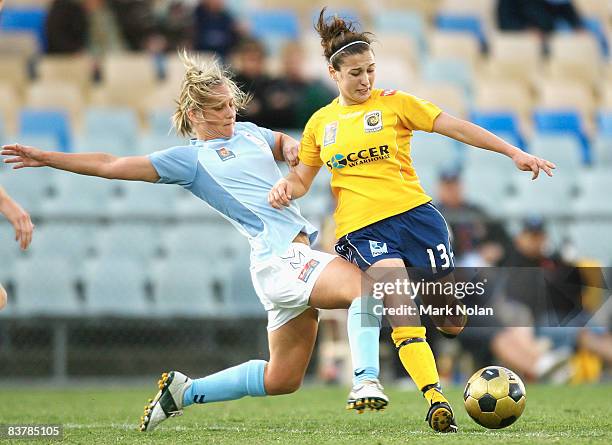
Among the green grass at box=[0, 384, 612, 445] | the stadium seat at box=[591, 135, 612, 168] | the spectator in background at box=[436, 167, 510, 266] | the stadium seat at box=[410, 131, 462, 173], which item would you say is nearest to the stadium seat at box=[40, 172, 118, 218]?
the green grass at box=[0, 384, 612, 445]

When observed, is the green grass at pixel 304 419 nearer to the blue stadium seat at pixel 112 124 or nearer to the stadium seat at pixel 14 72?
the blue stadium seat at pixel 112 124

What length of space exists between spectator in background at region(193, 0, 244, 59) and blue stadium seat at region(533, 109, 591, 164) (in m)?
3.72

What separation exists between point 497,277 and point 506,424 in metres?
4.57

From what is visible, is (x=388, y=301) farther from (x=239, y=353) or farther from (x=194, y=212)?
(x=194, y=212)

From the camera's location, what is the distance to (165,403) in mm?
6086

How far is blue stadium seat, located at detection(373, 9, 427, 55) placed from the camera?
15.1 meters

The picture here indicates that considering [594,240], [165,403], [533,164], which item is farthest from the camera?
[594,240]

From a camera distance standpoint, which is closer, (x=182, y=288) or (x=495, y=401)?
(x=495, y=401)

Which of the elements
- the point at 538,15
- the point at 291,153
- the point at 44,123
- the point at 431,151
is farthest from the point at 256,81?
the point at 291,153

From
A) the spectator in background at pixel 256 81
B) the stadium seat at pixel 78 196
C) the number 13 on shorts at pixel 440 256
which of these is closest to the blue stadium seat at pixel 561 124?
the spectator in background at pixel 256 81

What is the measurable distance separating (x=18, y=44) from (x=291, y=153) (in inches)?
353

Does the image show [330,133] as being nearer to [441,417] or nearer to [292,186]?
[292,186]

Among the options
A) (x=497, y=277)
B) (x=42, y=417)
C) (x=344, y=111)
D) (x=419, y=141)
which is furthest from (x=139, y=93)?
(x=344, y=111)

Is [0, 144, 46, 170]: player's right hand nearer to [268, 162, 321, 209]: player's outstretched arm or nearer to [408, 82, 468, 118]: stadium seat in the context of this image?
[268, 162, 321, 209]: player's outstretched arm
